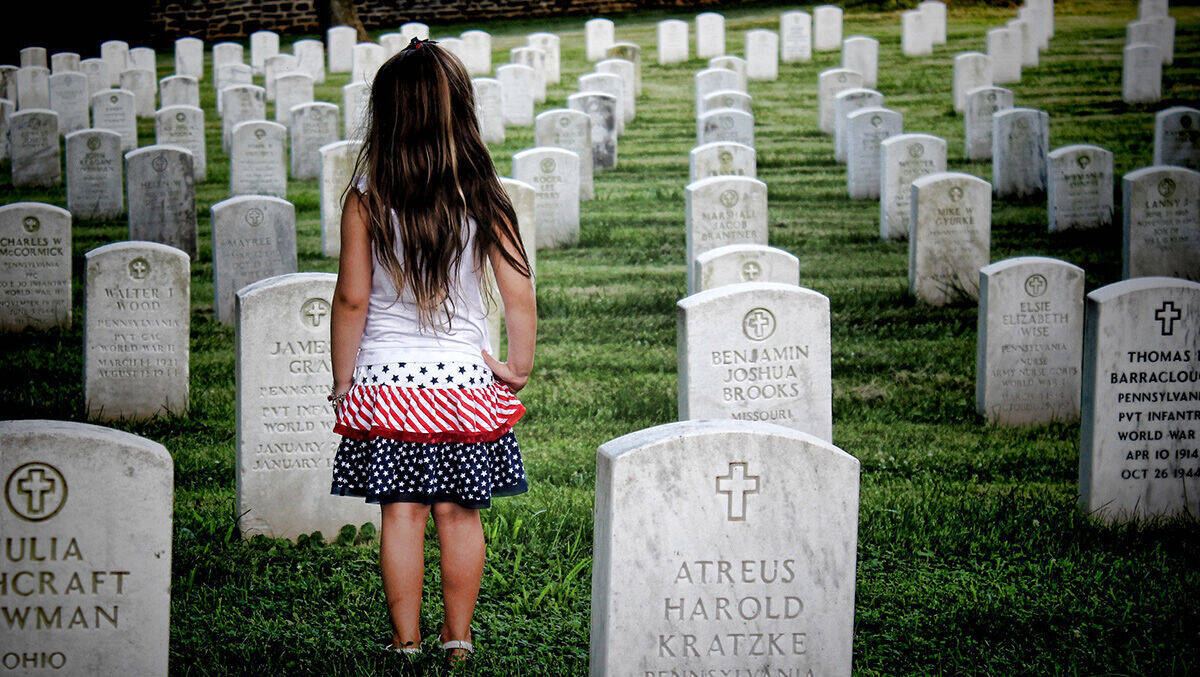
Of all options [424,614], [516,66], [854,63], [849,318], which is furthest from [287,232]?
[854,63]

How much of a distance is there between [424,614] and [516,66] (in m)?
16.4

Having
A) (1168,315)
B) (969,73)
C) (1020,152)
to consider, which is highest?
(969,73)

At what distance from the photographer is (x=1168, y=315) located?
5973mm

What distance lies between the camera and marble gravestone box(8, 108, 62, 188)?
16.6 m

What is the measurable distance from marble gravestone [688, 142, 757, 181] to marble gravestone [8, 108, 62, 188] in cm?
839

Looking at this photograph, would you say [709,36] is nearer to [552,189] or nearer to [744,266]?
[552,189]

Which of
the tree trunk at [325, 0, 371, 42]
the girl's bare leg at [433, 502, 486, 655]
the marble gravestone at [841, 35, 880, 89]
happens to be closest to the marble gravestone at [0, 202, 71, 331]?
Answer: the girl's bare leg at [433, 502, 486, 655]

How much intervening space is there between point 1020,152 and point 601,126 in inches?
210

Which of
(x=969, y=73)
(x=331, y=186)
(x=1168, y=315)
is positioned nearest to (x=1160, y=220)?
(x=1168, y=315)

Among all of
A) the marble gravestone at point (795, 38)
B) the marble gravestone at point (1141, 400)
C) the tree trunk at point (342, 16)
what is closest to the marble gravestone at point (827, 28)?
the marble gravestone at point (795, 38)

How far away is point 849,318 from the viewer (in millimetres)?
10336

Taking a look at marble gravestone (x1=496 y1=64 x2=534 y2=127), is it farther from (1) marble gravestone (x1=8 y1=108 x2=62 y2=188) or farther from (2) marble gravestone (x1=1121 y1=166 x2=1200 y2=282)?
(2) marble gravestone (x1=1121 y1=166 x2=1200 y2=282)

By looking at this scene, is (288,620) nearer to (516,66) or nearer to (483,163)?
(483,163)

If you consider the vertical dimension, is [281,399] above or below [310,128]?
below
